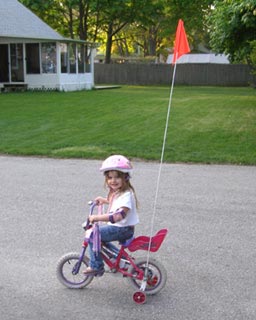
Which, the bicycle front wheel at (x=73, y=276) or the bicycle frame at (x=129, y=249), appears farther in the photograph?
the bicycle front wheel at (x=73, y=276)

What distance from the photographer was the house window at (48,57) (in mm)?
27547

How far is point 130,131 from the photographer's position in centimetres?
1259

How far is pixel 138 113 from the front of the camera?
16.3 meters

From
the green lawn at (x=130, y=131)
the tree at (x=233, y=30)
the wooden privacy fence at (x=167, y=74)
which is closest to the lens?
the green lawn at (x=130, y=131)

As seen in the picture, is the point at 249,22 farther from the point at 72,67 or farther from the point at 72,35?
the point at 72,35

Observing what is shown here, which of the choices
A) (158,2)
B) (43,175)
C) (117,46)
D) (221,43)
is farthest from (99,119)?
(117,46)

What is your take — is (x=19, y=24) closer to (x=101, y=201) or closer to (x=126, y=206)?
(x=101, y=201)

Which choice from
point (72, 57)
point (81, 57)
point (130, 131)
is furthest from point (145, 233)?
point (81, 57)

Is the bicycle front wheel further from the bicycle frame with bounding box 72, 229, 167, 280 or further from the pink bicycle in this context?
the bicycle frame with bounding box 72, 229, 167, 280

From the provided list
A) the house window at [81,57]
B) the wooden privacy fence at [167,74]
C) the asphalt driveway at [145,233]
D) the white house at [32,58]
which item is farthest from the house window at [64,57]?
the asphalt driveway at [145,233]

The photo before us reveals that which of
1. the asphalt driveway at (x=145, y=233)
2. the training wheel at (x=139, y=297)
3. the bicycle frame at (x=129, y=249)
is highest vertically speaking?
the bicycle frame at (x=129, y=249)

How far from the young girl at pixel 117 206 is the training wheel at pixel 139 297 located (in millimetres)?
387

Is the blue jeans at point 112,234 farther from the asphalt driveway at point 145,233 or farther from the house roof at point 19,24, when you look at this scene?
the house roof at point 19,24

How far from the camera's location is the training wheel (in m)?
3.88
